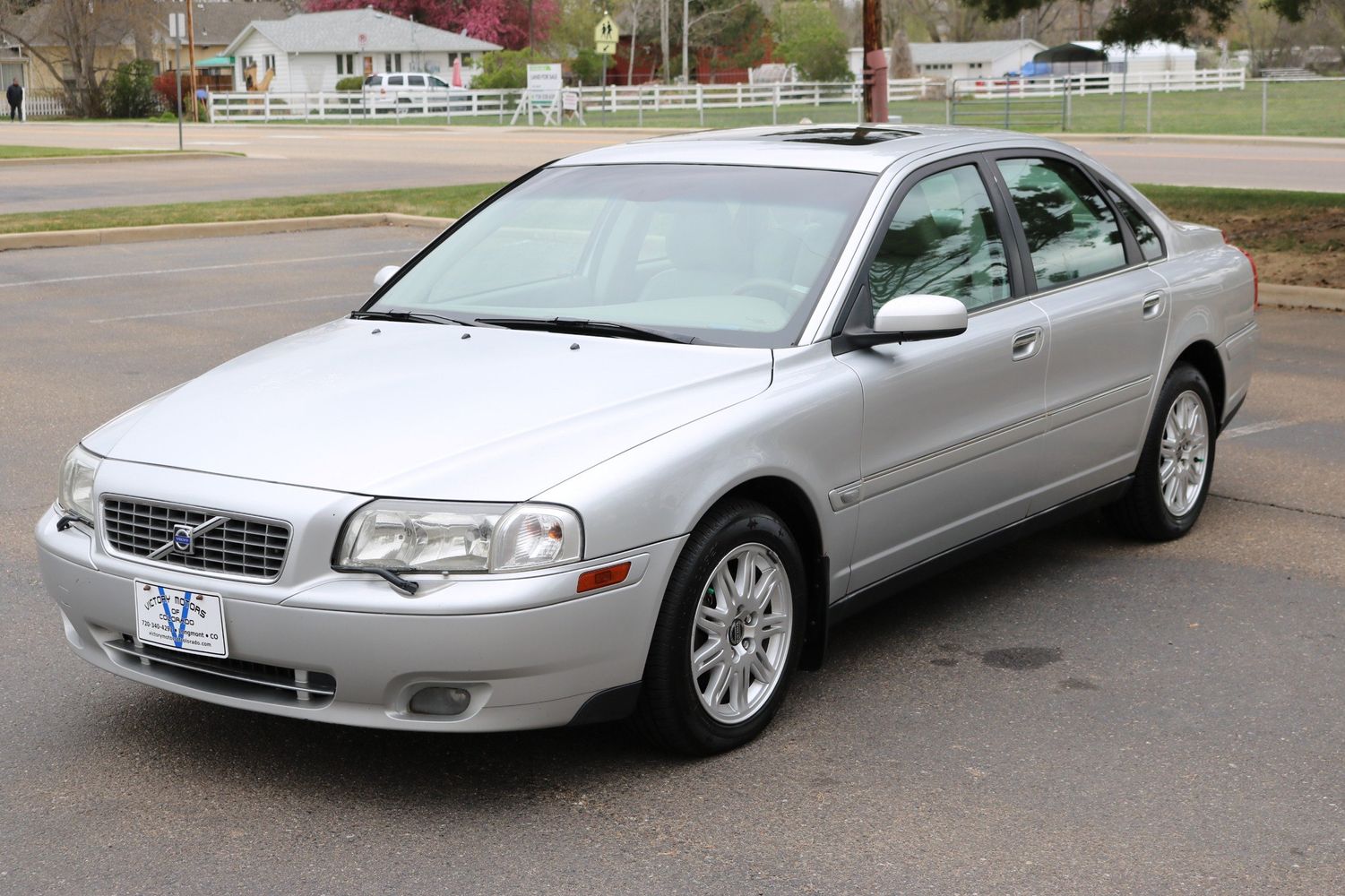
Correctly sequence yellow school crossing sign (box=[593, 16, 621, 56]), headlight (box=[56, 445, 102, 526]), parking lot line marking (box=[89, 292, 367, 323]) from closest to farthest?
headlight (box=[56, 445, 102, 526]) → parking lot line marking (box=[89, 292, 367, 323]) → yellow school crossing sign (box=[593, 16, 621, 56])

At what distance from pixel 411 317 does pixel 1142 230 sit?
9.60 ft

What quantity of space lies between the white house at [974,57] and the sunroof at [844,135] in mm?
84496

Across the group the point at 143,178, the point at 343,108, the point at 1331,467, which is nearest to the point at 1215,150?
the point at 143,178

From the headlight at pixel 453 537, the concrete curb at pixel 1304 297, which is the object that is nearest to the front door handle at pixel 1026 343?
the headlight at pixel 453 537

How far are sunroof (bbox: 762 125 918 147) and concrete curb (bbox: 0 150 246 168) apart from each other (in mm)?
26182

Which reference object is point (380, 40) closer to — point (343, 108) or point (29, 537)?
point (343, 108)

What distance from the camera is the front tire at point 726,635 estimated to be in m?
4.03

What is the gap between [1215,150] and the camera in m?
30.5

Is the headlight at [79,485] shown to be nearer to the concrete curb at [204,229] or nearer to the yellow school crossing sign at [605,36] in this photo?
the concrete curb at [204,229]

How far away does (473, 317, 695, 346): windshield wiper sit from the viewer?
15.3 ft

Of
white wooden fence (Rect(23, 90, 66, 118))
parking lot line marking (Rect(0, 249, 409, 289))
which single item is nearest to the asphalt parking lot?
parking lot line marking (Rect(0, 249, 409, 289))

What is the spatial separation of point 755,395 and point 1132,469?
2.35m

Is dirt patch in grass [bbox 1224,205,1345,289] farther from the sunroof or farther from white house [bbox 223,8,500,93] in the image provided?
white house [bbox 223,8,500,93]

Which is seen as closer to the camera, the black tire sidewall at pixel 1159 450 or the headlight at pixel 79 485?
the headlight at pixel 79 485
